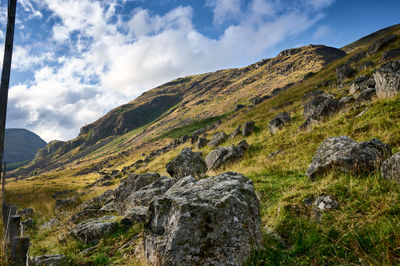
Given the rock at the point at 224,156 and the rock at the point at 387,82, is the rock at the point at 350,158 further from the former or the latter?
the rock at the point at 387,82

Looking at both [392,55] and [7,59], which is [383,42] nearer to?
[392,55]

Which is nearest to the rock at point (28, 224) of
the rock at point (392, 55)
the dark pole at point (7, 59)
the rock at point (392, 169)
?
the dark pole at point (7, 59)

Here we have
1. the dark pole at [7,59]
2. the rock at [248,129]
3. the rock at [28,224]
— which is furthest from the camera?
the rock at [248,129]

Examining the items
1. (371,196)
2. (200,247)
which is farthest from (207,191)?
(371,196)

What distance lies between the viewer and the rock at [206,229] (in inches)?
129

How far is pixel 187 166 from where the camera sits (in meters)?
13.4

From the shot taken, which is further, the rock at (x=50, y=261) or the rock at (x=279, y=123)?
the rock at (x=279, y=123)

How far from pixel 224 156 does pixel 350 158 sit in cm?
927

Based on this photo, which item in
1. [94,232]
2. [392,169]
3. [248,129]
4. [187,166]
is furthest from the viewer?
[248,129]

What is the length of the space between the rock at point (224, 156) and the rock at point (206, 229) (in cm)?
1000

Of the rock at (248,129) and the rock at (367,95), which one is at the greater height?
the rock at (367,95)

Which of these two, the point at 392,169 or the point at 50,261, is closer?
the point at 392,169

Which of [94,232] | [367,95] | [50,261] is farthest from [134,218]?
[367,95]

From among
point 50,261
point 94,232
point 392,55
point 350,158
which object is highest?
point 392,55
